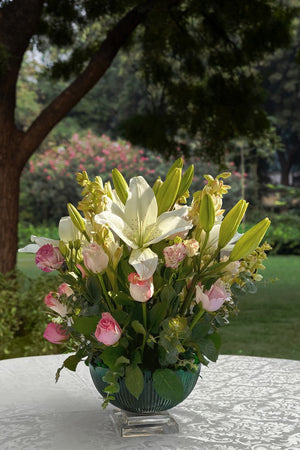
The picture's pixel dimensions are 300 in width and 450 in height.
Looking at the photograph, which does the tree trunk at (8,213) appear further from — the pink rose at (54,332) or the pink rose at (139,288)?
the pink rose at (139,288)

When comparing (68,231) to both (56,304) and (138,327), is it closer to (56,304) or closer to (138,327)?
(56,304)

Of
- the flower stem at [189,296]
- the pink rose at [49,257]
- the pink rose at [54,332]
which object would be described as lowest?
the pink rose at [54,332]

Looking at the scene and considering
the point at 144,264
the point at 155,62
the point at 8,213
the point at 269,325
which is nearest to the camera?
the point at 144,264

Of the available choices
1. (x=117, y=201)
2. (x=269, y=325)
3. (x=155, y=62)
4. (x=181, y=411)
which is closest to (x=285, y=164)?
(x=269, y=325)

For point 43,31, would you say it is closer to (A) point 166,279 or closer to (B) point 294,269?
(A) point 166,279

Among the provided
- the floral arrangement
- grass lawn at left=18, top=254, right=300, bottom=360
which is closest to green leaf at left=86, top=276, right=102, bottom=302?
the floral arrangement

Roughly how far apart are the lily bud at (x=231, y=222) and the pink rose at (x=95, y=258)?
226 mm

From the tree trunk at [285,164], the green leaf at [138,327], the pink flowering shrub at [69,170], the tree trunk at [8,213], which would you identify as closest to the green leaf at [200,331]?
the green leaf at [138,327]

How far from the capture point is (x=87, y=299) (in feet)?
4.02

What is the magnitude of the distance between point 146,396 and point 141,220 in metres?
0.34

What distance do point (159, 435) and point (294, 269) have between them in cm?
1032

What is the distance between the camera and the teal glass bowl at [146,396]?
1.22 m

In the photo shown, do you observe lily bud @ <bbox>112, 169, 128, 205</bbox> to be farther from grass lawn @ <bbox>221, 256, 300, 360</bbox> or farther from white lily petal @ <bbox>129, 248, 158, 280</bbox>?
grass lawn @ <bbox>221, 256, 300, 360</bbox>

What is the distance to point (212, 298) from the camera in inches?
46.8
